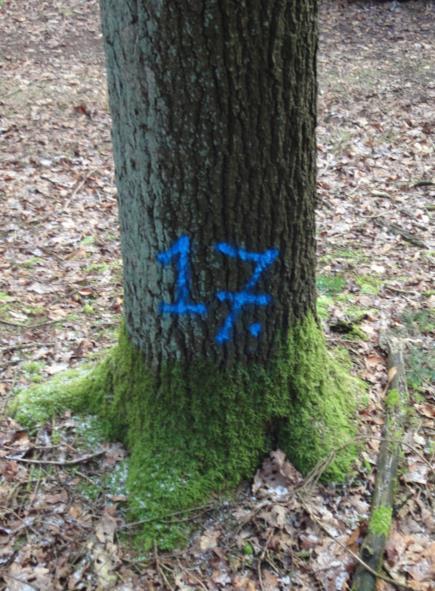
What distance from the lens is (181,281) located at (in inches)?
104

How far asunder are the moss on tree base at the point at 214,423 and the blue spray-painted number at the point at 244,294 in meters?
0.22

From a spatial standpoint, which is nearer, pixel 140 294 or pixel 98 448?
pixel 140 294

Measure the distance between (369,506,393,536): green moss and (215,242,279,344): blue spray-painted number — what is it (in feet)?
3.60

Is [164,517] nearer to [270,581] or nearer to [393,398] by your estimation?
[270,581]

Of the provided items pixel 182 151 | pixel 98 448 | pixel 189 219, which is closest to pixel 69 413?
pixel 98 448

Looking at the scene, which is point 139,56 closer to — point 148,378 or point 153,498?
point 148,378

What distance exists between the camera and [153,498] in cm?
291

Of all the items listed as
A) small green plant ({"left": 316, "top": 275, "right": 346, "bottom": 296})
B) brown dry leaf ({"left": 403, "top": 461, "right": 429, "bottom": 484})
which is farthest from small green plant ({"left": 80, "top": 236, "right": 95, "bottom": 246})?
brown dry leaf ({"left": 403, "top": 461, "right": 429, "bottom": 484})

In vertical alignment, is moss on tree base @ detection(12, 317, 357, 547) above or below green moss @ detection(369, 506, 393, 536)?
above

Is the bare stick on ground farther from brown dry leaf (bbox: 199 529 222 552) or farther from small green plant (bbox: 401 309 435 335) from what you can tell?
brown dry leaf (bbox: 199 529 222 552)

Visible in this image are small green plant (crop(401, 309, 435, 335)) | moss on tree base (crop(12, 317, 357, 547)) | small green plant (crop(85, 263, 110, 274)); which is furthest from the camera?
small green plant (crop(85, 263, 110, 274))

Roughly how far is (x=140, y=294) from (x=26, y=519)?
51.0 inches

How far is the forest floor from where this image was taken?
2.76m

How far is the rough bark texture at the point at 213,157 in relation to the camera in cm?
218
